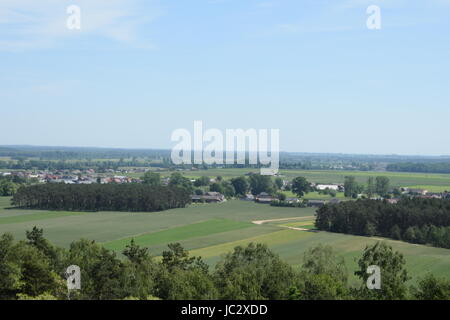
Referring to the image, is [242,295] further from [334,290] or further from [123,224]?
[123,224]

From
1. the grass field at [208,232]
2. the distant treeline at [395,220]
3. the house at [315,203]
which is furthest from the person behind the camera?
the house at [315,203]

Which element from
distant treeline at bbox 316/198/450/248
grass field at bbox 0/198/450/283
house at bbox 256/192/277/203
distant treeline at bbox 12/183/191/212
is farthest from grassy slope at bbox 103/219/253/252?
house at bbox 256/192/277/203

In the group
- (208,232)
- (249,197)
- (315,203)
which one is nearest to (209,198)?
(249,197)

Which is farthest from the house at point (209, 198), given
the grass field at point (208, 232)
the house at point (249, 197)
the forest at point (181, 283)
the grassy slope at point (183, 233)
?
the forest at point (181, 283)

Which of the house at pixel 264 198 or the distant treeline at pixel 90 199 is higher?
the distant treeline at pixel 90 199

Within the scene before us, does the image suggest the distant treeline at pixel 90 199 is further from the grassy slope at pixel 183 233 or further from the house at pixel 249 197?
the house at pixel 249 197

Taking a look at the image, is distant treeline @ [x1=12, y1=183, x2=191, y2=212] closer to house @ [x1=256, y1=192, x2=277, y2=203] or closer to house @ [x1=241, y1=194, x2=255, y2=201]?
house @ [x1=256, y1=192, x2=277, y2=203]
